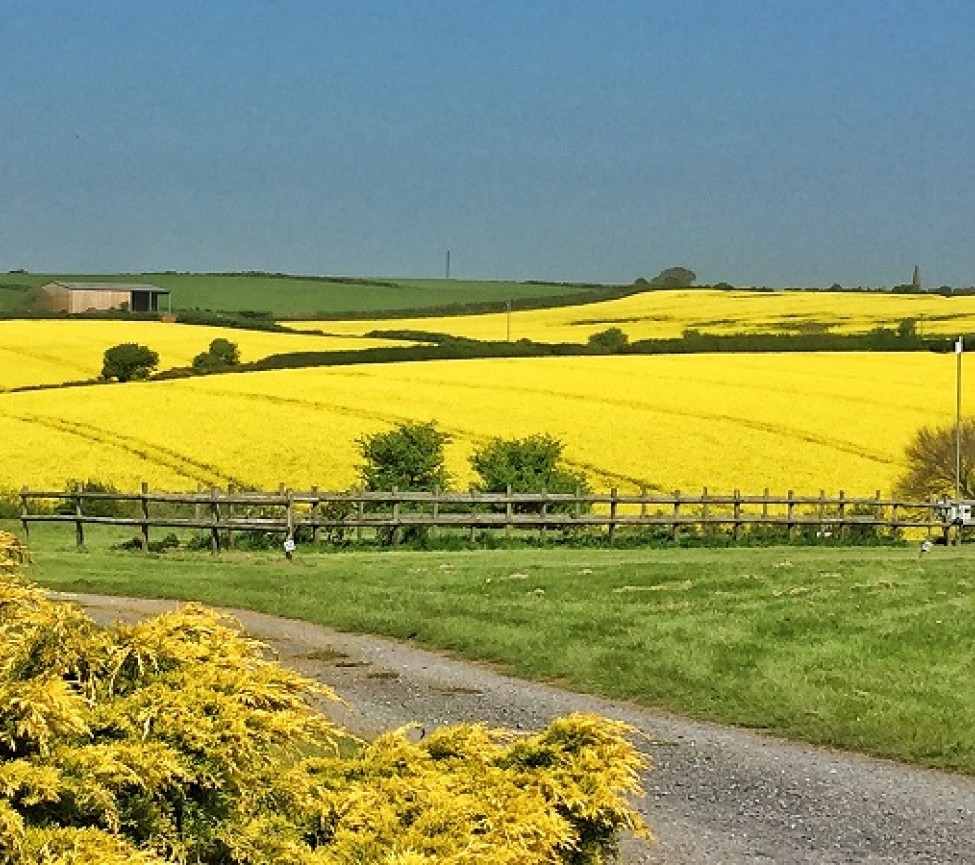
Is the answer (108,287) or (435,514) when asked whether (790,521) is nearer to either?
(435,514)

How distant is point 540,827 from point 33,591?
2.84 meters

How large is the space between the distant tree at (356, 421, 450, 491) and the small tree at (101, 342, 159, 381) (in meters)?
35.0

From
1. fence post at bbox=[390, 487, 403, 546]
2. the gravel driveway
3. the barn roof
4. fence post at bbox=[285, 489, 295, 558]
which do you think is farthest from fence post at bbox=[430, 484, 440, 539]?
the barn roof

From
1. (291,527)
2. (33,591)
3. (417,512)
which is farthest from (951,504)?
(33,591)

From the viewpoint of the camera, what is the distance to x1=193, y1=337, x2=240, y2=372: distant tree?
72.7m

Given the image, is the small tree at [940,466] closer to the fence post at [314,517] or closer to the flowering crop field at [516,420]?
the flowering crop field at [516,420]

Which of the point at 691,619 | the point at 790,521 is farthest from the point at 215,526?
the point at 691,619

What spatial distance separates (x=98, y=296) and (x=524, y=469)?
86.8m

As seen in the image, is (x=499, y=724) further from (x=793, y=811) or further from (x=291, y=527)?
(x=291, y=527)

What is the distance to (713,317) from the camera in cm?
9975

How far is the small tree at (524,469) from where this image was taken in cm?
3762

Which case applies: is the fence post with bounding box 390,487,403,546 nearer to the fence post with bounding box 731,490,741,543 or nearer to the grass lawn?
the grass lawn

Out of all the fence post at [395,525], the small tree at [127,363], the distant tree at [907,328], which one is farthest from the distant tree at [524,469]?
the distant tree at [907,328]

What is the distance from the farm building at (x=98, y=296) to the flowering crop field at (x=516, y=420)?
55.9m
